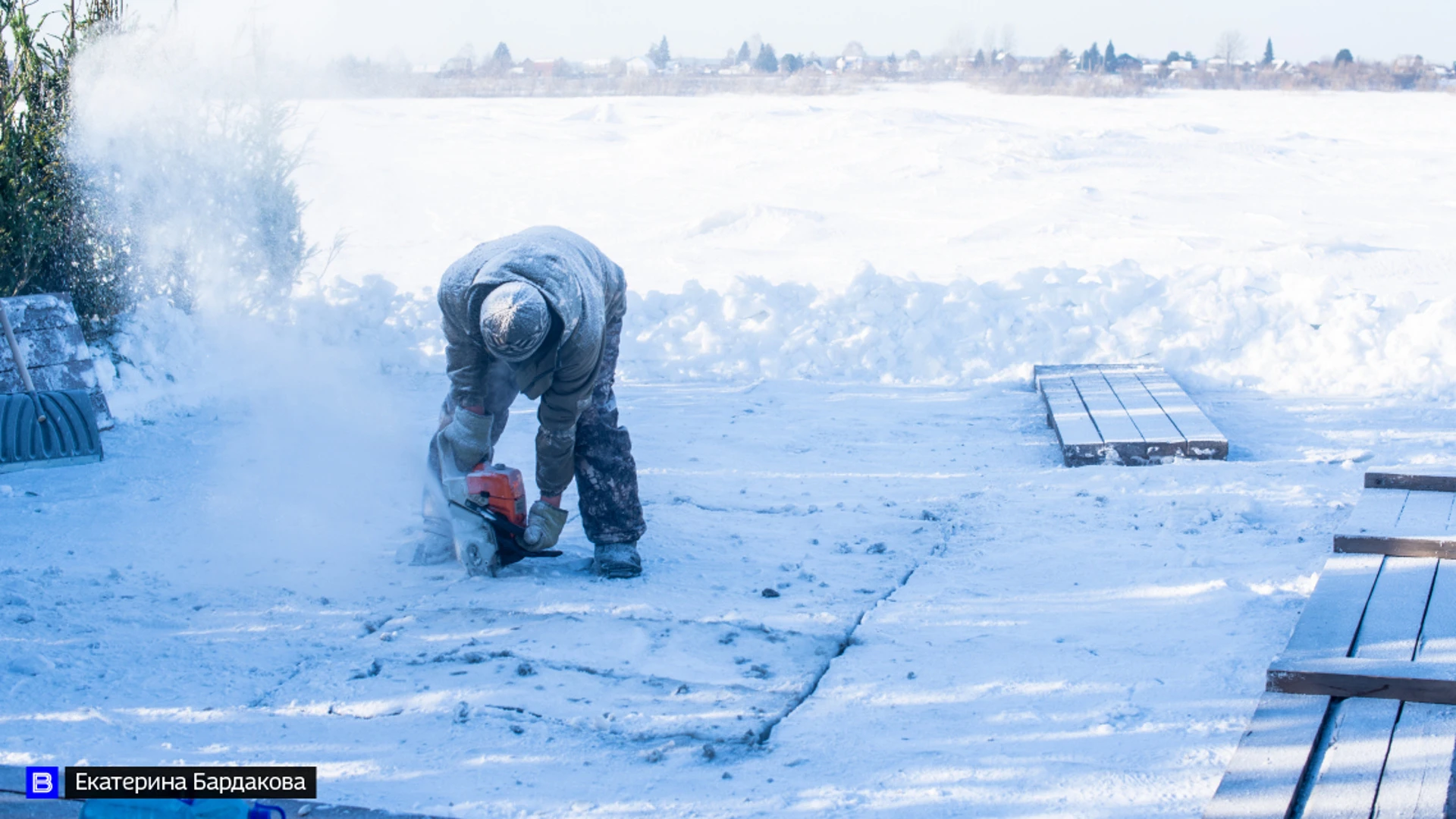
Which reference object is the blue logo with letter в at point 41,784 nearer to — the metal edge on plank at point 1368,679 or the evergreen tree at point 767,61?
the metal edge on plank at point 1368,679

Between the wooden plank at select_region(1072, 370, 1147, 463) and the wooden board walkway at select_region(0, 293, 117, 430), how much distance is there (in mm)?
5319

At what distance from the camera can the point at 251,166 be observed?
8.02 meters

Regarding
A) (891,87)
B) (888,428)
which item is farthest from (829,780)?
(891,87)

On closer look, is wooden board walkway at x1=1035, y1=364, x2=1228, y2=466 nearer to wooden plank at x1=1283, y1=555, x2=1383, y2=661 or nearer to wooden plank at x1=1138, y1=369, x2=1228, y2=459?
wooden plank at x1=1138, y1=369, x2=1228, y2=459

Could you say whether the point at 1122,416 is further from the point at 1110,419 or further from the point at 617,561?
the point at 617,561

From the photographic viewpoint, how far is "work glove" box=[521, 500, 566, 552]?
4043 millimetres

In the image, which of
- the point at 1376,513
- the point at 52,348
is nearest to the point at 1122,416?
the point at 1376,513

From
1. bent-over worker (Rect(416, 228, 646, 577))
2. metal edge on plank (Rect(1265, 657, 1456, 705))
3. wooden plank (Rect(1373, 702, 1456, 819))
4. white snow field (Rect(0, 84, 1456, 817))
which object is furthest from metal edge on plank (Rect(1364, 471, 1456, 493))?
bent-over worker (Rect(416, 228, 646, 577))

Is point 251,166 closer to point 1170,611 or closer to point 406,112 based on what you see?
point 1170,611

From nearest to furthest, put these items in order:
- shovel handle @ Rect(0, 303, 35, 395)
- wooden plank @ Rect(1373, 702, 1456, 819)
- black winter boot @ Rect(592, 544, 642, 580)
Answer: wooden plank @ Rect(1373, 702, 1456, 819), black winter boot @ Rect(592, 544, 642, 580), shovel handle @ Rect(0, 303, 35, 395)

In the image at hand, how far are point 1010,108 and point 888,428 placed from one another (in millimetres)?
21979

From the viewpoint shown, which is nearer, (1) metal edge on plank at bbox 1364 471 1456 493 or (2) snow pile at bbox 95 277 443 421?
(1) metal edge on plank at bbox 1364 471 1456 493

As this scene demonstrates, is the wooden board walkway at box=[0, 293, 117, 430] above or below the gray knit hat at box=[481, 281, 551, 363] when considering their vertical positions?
below

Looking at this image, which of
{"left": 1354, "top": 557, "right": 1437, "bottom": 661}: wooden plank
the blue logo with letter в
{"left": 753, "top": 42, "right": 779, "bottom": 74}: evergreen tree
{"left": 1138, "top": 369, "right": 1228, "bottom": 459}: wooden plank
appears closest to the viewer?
the blue logo with letter в
